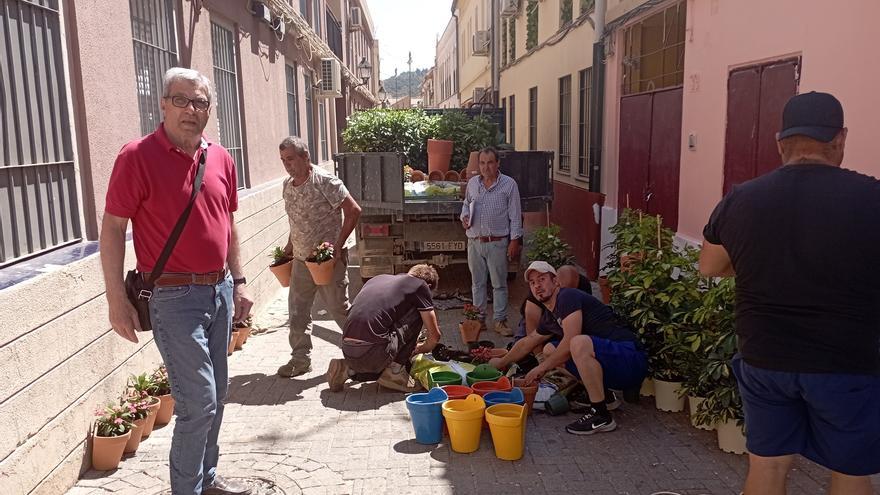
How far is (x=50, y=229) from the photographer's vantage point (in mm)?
3926

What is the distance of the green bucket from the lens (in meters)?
4.75

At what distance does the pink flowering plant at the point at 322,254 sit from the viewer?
17.3ft

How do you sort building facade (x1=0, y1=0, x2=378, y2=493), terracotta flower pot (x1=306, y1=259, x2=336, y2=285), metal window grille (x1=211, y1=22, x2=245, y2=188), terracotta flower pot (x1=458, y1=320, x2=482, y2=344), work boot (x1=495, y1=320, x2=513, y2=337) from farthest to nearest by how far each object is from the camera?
metal window grille (x1=211, y1=22, x2=245, y2=188) < work boot (x1=495, y1=320, x2=513, y2=337) < terracotta flower pot (x1=458, y1=320, x2=482, y2=344) < terracotta flower pot (x1=306, y1=259, x2=336, y2=285) < building facade (x1=0, y1=0, x2=378, y2=493)

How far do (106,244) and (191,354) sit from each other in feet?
2.03

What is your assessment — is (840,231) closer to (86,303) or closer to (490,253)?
(86,303)

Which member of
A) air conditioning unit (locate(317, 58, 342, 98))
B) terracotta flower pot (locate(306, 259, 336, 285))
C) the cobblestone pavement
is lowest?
the cobblestone pavement

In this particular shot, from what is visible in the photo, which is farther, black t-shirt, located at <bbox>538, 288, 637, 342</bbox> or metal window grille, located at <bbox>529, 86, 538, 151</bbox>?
metal window grille, located at <bbox>529, 86, 538, 151</bbox>

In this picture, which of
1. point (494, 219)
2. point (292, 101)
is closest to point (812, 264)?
point (494, 219)

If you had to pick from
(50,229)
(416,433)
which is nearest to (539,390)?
(416,433)

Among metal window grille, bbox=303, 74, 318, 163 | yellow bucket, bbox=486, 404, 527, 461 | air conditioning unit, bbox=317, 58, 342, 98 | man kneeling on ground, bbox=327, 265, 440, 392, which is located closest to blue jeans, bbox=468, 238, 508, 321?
man kneeling on ground, bbox=327, 265, 440, 392

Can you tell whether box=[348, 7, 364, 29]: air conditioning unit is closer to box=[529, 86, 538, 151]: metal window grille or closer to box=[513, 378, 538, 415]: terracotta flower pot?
box=[529, 86, 538, 151]: metal window grille

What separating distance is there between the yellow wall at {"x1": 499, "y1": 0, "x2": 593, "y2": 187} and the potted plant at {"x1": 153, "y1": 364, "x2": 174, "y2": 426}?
7452 millimetres

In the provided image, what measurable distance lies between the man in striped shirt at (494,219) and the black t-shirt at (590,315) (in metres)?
1.76

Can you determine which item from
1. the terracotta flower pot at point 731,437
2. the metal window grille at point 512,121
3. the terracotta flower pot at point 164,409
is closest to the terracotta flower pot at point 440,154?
the terracotta flower pot at point 164,409
